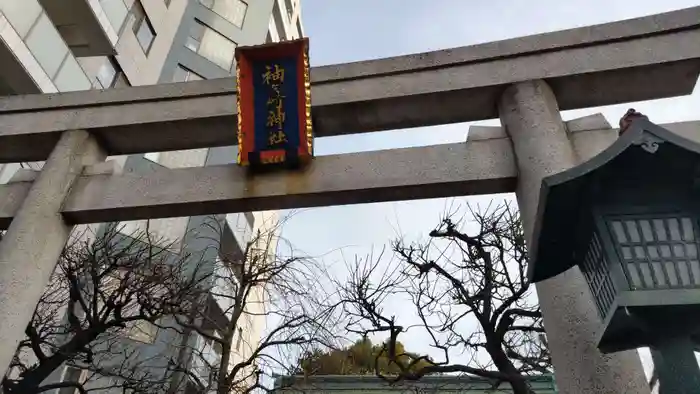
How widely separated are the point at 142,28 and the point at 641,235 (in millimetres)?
16312

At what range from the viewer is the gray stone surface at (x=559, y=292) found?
3.21 metres

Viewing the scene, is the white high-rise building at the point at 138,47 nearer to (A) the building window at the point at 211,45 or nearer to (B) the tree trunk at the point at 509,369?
(A) the building window at the point at 211,45

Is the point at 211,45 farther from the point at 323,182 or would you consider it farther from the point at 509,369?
the point at 509,369

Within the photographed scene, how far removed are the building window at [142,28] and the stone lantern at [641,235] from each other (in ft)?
50.9

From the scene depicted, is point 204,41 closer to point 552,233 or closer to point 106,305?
point 106,305

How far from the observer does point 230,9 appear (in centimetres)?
2114

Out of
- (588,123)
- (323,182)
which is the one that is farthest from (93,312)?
(588,123)

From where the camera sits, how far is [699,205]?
2.36m

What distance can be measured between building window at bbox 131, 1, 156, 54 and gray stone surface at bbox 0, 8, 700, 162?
34.5ft

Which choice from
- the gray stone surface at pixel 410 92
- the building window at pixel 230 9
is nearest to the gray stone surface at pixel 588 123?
the gray stone surface at pixel 410 92

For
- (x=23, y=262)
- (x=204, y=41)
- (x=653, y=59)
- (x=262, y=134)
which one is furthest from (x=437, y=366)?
(x=204, y=41)

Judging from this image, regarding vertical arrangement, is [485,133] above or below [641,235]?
above

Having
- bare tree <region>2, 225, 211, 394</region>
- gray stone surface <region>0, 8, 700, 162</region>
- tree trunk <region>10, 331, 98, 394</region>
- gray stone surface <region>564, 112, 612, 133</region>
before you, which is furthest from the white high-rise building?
gray stone surface <region>564, 112, 612, 133</region>

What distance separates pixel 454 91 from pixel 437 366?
13.7 feet
